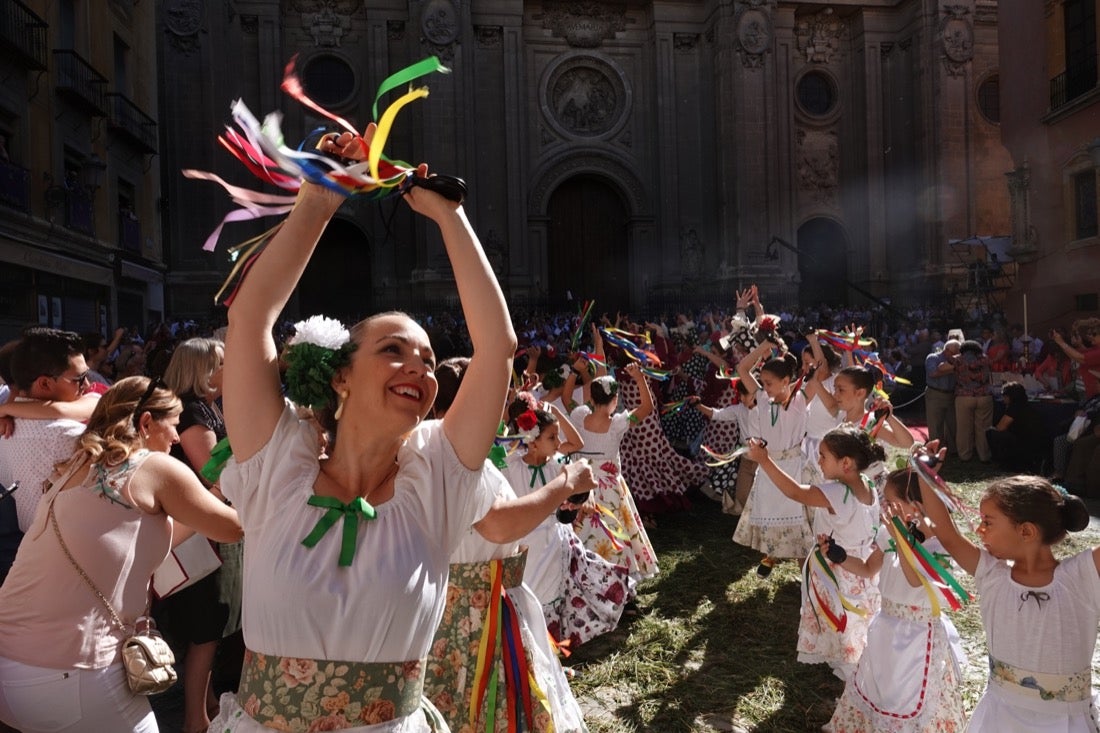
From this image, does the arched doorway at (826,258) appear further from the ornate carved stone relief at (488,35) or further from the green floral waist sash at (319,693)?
the green floral waist sash at (319,693)

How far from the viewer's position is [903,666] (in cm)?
391

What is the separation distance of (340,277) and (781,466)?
66.6 ft

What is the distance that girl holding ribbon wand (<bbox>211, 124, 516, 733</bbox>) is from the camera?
1931mm

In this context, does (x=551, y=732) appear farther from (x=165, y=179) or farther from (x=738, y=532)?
(x=165, y=179)

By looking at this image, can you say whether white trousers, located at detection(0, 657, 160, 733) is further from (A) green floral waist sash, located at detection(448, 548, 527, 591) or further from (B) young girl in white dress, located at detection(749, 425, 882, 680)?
(B) young girl in white dress, located at detection(749, 425, 882, 680)

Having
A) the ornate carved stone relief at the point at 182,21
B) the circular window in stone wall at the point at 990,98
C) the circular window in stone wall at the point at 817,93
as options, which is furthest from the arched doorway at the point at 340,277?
the circular window in stone wall at the point at 990,98

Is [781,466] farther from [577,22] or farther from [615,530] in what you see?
[577,22]

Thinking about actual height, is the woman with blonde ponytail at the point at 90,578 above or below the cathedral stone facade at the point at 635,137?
below

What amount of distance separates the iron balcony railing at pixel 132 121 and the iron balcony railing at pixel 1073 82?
853 inches

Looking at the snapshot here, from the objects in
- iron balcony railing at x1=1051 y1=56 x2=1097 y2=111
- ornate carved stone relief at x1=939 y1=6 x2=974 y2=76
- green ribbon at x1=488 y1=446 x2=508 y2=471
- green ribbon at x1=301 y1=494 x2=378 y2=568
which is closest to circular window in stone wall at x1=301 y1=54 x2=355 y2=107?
A: ornate carved stone relief at x1=939 y1=6 x2=974 y2=76

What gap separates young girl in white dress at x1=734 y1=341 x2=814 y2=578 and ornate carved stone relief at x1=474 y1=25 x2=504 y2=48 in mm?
20265

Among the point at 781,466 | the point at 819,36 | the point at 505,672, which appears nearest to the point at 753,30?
the point at 819,36

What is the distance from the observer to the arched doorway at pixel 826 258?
2758 centimetres

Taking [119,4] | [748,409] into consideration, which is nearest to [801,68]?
[119,4]
